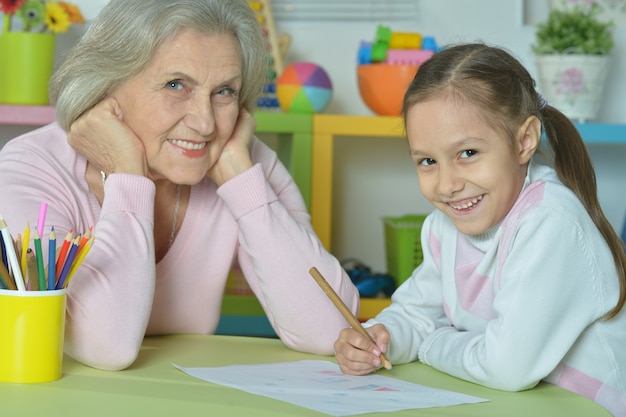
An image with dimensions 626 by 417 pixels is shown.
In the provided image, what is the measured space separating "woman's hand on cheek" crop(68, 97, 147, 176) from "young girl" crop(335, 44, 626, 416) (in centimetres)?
45

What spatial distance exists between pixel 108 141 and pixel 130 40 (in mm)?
168

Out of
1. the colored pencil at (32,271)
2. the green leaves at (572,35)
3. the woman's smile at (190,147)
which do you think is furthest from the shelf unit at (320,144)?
the colored pencil at (32,271)

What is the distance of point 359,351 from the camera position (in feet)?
4.54

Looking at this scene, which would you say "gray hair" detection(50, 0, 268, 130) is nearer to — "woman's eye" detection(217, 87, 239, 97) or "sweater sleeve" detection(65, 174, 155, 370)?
"woman's eye" detection(217, 87, 239, 97)

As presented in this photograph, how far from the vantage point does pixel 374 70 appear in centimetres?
281

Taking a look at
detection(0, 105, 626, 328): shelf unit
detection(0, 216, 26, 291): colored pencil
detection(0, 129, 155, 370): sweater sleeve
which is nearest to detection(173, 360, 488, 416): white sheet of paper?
detection(0, 129, 155, 370): sweater sleeve

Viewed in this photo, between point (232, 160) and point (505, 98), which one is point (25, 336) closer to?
point (232, 160)

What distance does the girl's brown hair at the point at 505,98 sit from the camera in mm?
1443

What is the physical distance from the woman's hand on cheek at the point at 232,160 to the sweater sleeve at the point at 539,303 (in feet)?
1.81

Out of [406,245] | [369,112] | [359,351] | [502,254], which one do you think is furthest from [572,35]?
[359,351]

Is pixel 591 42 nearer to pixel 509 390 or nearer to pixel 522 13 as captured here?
pixel 522 13

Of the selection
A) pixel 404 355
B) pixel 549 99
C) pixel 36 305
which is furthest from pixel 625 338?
pixel 549 99

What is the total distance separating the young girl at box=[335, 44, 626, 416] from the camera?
132cm

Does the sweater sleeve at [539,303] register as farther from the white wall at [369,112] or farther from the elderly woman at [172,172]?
the white wall at [369,112]
